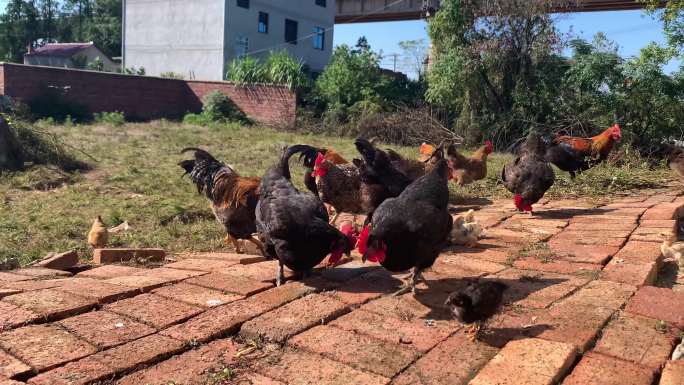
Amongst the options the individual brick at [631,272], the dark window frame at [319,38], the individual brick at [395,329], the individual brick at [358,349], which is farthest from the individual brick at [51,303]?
the dark window frame at [319,38]

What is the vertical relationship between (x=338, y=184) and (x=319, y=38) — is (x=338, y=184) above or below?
below

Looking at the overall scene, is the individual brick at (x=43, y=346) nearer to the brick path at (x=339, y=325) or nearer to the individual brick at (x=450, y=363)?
the brick path at (x=339, y=325)

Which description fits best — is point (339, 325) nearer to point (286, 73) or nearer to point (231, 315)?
point (231, 315)

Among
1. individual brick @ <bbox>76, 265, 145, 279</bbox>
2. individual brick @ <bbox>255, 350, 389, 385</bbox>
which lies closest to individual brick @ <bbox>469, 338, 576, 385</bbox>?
individual brick @ <bbox>255, 350, 389, 385</bbox>

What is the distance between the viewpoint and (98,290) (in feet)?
12.1

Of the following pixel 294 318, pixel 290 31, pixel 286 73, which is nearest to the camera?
pixel 294 318

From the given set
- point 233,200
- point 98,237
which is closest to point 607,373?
point 233,200

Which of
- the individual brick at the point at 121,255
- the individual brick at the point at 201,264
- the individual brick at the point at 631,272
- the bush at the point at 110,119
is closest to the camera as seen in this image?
the individual brick at the point at 631,272

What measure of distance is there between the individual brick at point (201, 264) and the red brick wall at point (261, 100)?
16104 mm

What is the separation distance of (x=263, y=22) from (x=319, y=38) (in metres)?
4.79

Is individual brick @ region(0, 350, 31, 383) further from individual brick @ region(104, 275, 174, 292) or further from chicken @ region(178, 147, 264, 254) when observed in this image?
chicken @ region(178, 147, 264, 254)

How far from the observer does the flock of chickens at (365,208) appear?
369cm

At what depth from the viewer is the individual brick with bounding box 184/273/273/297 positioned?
12.6 ft

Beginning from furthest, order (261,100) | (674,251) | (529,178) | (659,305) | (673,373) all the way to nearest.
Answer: (261,100)
(529,178)
(674,251)
(659,305)
(673,373)
